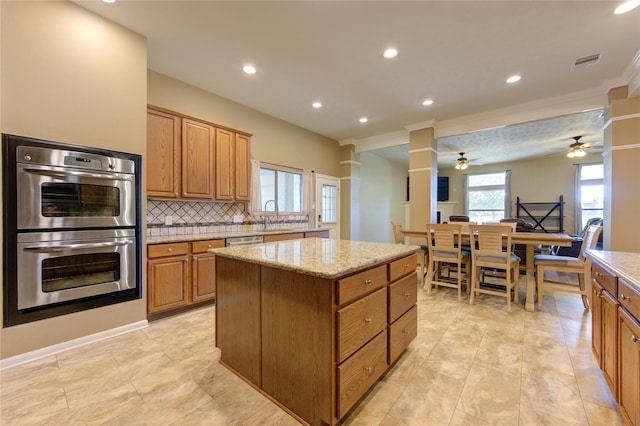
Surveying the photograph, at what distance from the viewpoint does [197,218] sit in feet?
12.4

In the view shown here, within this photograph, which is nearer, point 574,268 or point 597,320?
point 597,320

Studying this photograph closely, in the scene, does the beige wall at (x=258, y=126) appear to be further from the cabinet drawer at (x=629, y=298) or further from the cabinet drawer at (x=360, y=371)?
the cabinet drawer at (x=629, y=298)

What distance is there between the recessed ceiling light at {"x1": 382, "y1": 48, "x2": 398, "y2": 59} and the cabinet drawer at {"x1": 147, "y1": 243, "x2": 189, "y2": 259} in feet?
10.6

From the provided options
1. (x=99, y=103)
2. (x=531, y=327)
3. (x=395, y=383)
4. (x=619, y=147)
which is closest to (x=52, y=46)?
(x=99, y=103)

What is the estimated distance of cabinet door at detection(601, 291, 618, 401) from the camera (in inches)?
57.9

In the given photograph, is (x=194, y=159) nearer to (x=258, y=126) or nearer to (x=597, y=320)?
(x=258, y=126)

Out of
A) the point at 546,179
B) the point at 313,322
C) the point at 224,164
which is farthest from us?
the point at 546,179

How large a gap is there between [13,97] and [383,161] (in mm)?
8113

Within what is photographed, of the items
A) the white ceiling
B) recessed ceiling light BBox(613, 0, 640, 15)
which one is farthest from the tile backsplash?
recessed ceiling light BBox(613, 0, 640, 15)

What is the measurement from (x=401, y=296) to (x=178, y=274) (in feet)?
8.05

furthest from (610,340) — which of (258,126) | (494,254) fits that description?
(258,126)

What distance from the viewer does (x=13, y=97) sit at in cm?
203

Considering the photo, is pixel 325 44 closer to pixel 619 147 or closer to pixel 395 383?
pixel 395 383

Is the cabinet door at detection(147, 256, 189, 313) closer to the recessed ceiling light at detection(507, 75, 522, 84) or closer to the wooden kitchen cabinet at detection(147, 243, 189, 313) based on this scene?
the wooden kitchen cabinet at detection(147, 243, 189, 313)
